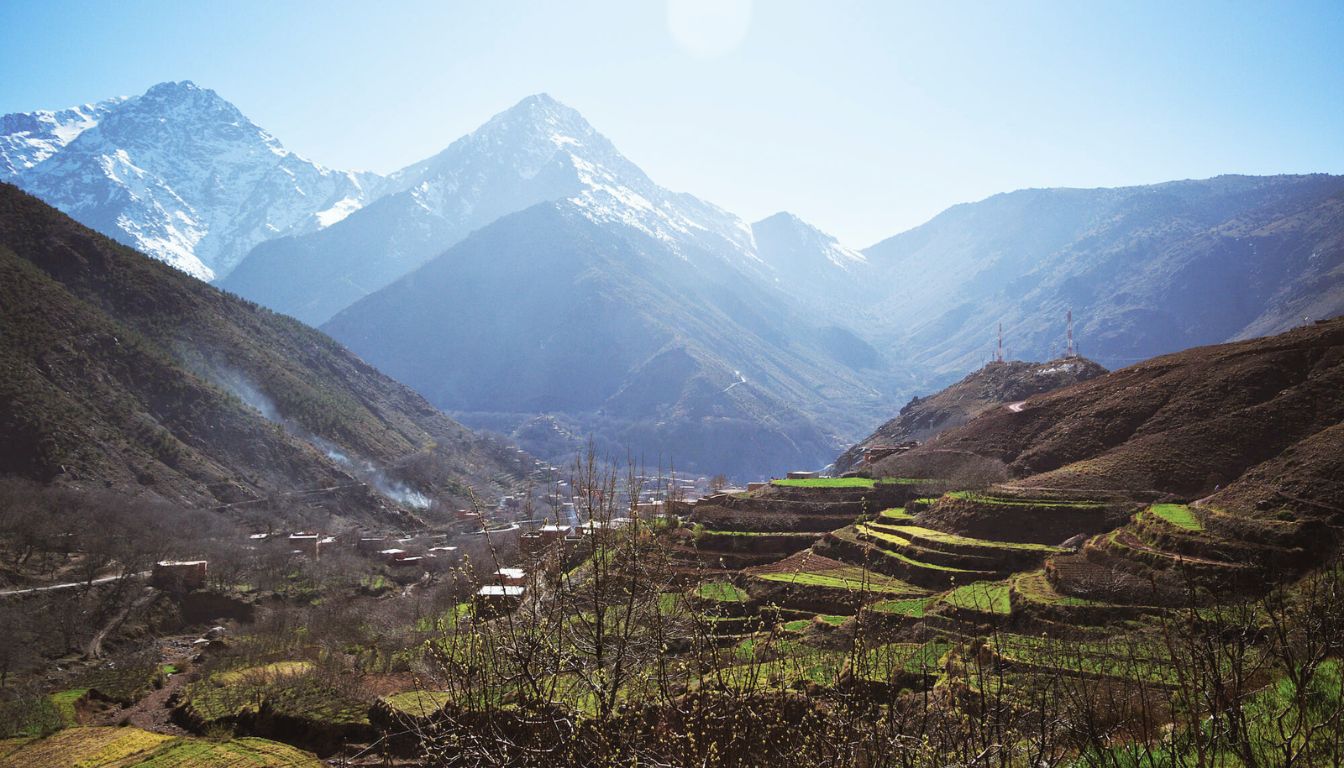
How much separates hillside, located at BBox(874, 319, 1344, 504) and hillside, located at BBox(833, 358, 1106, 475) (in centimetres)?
2242

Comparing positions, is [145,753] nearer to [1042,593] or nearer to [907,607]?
[907,607]

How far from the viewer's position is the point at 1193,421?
99.8ft

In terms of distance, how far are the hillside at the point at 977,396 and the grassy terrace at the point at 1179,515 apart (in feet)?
114

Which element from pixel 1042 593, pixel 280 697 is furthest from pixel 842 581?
pixel 280 697

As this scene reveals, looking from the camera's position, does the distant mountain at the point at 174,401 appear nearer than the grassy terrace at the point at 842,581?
No

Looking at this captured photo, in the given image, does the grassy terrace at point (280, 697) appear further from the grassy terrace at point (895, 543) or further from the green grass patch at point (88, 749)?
the grassy terrace at point (895, 543)

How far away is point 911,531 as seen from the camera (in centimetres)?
3162

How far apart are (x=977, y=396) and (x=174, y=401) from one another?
80.6 meters

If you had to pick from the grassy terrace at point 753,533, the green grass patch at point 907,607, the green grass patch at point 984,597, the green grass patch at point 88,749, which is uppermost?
the grassy terrace at point 753,533

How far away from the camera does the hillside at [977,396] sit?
61562 mm

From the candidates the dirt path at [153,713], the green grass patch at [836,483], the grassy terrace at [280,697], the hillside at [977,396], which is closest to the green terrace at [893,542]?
the green grass patch at [836,483]

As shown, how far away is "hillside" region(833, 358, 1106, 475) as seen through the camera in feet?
202

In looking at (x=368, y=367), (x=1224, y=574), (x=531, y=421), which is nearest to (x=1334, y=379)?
(x=1224, y=574)

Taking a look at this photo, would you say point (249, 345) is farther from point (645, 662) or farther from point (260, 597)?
point (645, 662)
